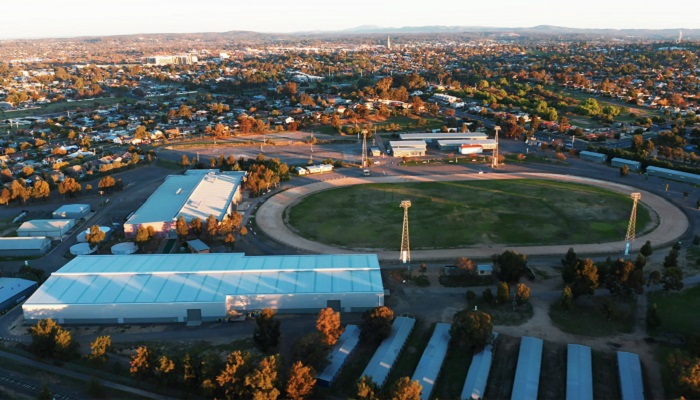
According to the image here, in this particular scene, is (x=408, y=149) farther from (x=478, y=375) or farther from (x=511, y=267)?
(x=478, y=375)

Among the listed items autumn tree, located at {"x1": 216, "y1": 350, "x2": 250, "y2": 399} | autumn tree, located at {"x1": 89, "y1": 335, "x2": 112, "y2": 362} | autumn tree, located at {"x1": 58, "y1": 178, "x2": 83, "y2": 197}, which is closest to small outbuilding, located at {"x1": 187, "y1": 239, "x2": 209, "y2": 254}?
autumn tree, located at {"x1": 89, "y1": 335, "x2": 112, "y2": 362}

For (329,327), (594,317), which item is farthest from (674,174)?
(329,327)

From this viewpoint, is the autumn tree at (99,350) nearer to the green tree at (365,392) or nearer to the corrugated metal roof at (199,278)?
the corrugated metal roof at (199,278)

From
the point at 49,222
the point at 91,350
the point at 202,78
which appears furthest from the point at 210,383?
the point at 202,78

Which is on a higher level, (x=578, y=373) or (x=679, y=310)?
(x=578, y=373)

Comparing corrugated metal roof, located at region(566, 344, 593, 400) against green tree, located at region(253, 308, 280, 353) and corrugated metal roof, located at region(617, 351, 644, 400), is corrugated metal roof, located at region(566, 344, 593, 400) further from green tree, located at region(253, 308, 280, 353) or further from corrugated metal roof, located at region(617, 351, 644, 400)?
green tree, located at region(253, 308, 280, 353)

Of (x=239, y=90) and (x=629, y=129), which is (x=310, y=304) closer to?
(x=629, y=129)

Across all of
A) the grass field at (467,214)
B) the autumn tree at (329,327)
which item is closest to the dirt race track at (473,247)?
the grass field at (467,214)

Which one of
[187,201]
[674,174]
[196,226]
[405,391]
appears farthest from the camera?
[674,174]
